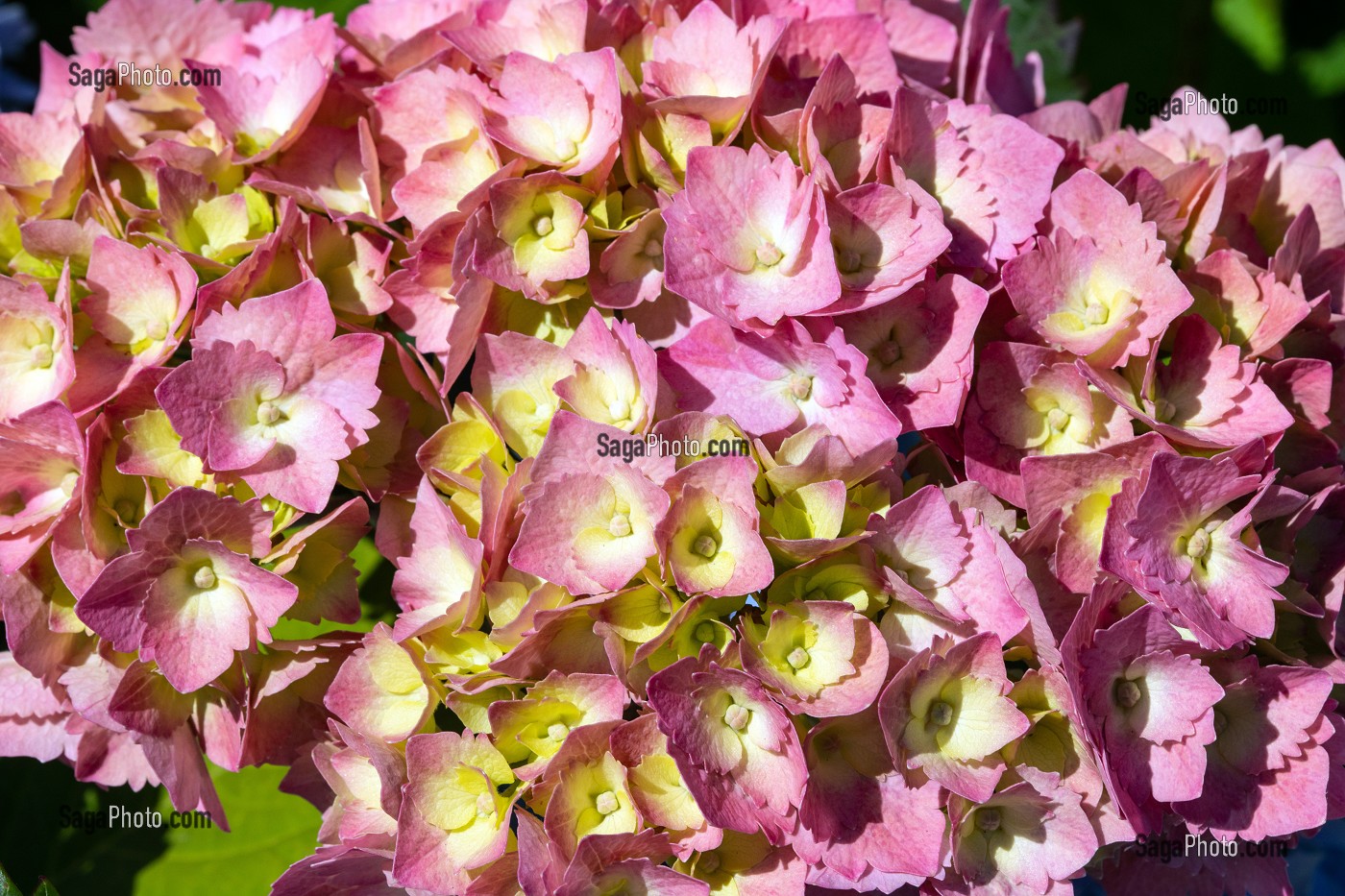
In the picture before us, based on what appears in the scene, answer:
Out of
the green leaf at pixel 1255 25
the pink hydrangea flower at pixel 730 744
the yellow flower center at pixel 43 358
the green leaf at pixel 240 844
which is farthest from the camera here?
the green leaf at pixel 1255 25

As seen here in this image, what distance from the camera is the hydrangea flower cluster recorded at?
1.71ft

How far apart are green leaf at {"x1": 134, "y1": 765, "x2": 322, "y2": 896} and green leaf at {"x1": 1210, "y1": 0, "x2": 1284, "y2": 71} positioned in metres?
1.49

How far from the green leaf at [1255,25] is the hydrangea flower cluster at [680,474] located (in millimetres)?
1120

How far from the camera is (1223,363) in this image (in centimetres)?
57

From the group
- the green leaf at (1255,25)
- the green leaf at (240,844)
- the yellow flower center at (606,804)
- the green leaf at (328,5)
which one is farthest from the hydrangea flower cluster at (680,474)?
the green leaf at (1255,25)

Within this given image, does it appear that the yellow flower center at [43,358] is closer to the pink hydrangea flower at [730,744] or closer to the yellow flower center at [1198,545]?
the pink hydrangea flower at [730,744]

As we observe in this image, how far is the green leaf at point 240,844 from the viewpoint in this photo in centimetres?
80

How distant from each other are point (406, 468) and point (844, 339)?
22 cm

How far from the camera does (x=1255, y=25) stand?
1.63 m

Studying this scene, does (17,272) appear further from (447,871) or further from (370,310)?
(447,871)

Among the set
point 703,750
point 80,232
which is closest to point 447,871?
point 703,750

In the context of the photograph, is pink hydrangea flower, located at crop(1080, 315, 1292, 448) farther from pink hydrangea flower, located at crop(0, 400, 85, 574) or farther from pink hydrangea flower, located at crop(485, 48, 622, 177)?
pink hydrangea flower, located at crop(0, 400, 85, 574)

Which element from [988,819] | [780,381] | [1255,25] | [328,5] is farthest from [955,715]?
[1255,25]

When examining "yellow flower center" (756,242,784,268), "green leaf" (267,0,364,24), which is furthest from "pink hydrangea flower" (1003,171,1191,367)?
"green leaf" (267,0,364,24)
